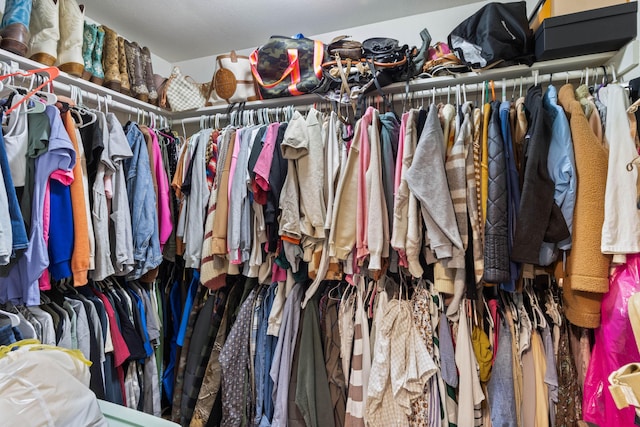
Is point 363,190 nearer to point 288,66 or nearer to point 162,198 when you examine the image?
point 288,66

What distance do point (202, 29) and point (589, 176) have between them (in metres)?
2.16

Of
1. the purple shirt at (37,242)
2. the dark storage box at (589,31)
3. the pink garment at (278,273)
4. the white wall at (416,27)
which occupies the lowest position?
the pink garment at (278,273)

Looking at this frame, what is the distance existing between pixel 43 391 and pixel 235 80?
5.31 feet

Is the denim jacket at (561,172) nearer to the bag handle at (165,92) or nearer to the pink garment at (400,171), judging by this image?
the pink garment at (400,171)

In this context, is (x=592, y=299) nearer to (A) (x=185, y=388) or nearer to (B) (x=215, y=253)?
(B) (x=215, y=253)

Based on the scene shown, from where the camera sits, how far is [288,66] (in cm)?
180

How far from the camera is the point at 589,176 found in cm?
116

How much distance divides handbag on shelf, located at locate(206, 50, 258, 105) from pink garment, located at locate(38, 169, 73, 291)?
0.93 metres

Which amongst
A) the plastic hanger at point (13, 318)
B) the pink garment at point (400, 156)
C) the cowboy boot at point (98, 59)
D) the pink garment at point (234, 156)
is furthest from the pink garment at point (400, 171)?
the cowboy boot at point (98, 59)

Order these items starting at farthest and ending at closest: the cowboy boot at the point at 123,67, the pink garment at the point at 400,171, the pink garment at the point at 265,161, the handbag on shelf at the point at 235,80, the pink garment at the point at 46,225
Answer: the handbag on shelf at the point at 235,80, the cowboy boot at the point at 123,67, the pink garment at the point at 265,161, the pink garment at the point at 400,171, the pink garment at the point at 46,225

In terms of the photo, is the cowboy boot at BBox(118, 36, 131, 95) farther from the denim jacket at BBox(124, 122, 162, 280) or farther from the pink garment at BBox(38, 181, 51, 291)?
the pink garment at BBox(38, 181, 51, 291)

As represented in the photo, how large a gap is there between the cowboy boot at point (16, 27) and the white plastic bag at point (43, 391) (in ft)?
3.80

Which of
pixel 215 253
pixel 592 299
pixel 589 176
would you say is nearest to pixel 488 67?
pixel 589 176

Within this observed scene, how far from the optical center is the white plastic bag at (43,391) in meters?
0.85
